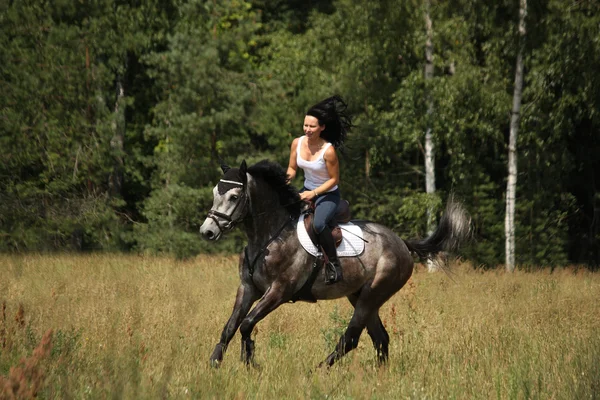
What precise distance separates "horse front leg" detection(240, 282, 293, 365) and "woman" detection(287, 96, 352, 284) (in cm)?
66

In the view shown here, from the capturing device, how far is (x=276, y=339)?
29.1ft

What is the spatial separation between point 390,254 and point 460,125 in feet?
37.1

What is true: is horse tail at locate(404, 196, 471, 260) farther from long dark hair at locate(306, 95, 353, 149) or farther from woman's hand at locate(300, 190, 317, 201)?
woman's hand at locate(300, 190, 317, 201)

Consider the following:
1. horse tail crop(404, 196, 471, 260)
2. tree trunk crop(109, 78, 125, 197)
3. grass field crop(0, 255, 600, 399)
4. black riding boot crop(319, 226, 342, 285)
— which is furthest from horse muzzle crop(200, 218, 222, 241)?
tree trunk crop(109, 78, 125, 197)

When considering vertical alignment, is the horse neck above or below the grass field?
above

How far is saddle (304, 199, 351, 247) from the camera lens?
8.02 meters

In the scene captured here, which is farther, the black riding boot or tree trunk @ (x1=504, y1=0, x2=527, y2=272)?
tree trunk @ (x1=504, y1=0, x2=527, y2=272)

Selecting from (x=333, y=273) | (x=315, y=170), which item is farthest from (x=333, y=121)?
(x=333, y=273)

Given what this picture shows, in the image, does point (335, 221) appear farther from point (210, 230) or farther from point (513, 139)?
point (513, 139)

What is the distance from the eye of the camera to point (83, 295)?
11328 mm

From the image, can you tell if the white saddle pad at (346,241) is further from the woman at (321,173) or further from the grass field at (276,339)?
the grass field at (276,339)

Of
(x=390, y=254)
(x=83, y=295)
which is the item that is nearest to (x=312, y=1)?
(x=83, y=295)

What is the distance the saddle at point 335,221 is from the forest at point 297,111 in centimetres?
1113

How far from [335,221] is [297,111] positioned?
1655cm
